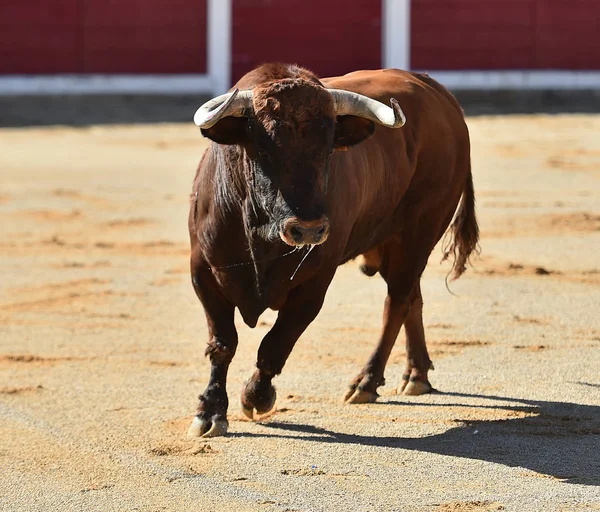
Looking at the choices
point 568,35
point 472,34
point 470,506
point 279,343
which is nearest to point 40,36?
point 472,34

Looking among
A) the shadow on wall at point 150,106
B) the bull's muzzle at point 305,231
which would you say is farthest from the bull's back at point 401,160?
the shadow on wall at point 150,106

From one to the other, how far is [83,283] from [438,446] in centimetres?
315

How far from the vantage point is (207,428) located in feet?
12.9

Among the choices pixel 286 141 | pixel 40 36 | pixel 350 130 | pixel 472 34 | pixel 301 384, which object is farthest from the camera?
pixel 472 34

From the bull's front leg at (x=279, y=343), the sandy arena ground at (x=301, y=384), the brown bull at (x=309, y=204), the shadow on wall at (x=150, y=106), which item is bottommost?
the shadow on wall at (x=150, y=106)

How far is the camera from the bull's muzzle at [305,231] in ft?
11.3

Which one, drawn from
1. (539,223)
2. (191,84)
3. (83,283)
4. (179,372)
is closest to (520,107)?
(191,84)

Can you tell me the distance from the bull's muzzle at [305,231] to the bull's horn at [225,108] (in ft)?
1.26

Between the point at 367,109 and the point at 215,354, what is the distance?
3.02 feet

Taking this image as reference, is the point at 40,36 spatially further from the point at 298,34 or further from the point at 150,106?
the point at 298,34

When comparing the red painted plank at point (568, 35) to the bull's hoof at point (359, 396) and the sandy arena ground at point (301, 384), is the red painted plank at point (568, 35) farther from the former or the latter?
the bull's hoof at point (359, 396)

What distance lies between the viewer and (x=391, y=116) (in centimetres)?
379

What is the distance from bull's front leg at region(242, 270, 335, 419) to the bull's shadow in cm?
13

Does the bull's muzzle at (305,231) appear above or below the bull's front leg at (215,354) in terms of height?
above
